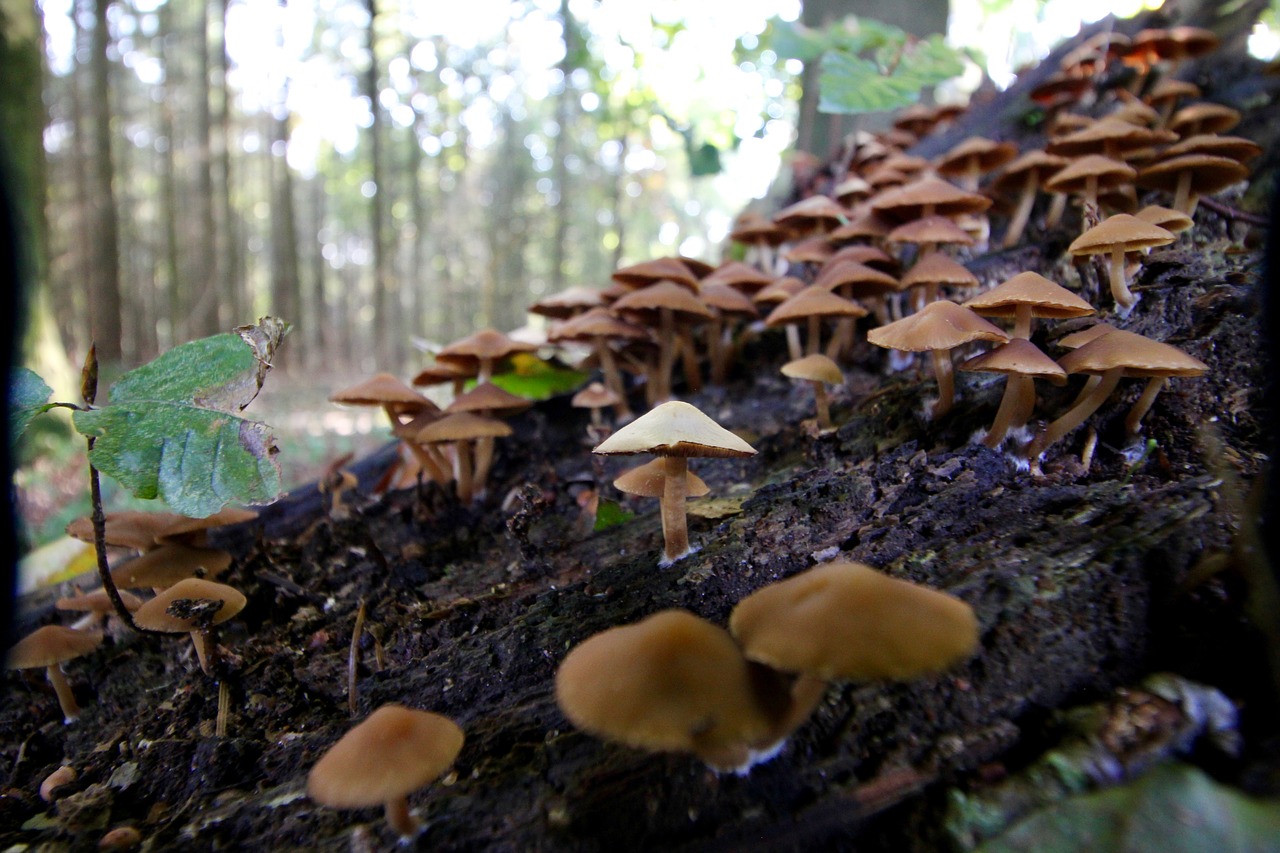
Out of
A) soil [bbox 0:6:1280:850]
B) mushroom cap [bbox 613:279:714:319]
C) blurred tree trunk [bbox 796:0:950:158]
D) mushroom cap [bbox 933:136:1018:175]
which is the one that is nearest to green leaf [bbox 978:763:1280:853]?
soil [bbox 0:6:1280:850]

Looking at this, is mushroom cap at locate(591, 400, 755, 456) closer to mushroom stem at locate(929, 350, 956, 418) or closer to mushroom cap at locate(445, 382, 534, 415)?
mushroom stem at locate(929, 350, 956, 418)

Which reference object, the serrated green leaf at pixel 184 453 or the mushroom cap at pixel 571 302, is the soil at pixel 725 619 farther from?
the mushroom cap at pixel 571 302

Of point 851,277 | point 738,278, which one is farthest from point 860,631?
point 738,278

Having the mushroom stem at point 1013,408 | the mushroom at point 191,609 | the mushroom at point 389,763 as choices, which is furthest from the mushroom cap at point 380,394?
the mushroom stem at point 1013,408

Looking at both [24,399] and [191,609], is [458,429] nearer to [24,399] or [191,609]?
[191,609]

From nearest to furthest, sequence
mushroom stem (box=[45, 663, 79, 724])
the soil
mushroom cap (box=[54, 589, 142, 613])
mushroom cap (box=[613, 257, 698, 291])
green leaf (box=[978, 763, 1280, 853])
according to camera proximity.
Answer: green leaf (box=[978, 763, 1280, 853]), the soil, mushroom stem (box=[45, 663, 79, 724]), mushroom cap (box=[54, 589, 142, 613]), mushroom cap (box=[613, 257, 698, 291])
